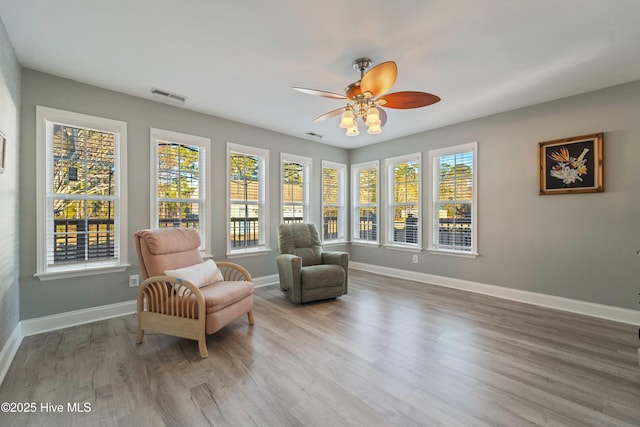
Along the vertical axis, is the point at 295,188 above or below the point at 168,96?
below

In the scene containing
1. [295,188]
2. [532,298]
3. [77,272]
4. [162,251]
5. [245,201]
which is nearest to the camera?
[162,251]

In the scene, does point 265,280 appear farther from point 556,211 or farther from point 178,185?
point 556,211

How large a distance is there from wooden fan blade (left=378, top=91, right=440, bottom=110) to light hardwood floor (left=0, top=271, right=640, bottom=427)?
2190mm

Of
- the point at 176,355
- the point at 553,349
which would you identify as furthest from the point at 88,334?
the point at 553,349

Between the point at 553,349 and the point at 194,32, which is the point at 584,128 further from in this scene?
the point at 194,32

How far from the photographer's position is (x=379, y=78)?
6.65 ft

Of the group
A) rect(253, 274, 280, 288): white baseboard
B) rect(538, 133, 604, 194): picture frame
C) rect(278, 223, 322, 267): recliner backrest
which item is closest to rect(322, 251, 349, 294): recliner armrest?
rect(278, 223, 322, 267): recliner backrest

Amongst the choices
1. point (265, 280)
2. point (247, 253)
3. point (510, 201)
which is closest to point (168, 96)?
point (247, 253)

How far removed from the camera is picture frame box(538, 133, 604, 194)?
3.07 metres

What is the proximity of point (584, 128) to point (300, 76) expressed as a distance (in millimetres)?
3389

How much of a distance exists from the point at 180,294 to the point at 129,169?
6.02 feet

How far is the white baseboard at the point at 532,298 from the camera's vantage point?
9.68 ft

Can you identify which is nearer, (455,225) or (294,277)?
(294,277)

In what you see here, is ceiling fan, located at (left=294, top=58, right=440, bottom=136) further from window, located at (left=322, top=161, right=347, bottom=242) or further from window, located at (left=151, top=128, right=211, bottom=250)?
window, located at (left=322, top=161, right=347, bottom=242)
